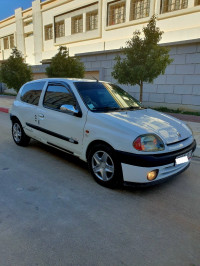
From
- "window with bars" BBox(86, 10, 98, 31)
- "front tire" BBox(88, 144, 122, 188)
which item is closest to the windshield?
"front tire" BBox(88, 144, 122, 188)

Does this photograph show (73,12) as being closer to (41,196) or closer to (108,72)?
(108,72)

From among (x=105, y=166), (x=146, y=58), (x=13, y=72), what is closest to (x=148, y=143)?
(x=105, y=166)

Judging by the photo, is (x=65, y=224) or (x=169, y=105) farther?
(x=169, y=105)

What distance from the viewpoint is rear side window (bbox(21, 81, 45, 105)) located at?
452 centimetres

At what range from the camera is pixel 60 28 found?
61.6 ft

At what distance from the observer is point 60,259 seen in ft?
6.24

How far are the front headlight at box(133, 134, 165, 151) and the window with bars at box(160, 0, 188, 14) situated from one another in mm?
11260

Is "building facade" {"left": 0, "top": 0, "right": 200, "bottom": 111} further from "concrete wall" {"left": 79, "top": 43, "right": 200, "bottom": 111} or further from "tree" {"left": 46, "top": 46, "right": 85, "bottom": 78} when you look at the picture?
"tree" {"left": 46, "top": 46, "right": 85, "bottom": 78}

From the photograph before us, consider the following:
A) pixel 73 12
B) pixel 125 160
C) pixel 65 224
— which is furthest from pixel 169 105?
pixel 73 12

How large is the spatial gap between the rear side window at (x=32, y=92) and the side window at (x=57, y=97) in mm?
339

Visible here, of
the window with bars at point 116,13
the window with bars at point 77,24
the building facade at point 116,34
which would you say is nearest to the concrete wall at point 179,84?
the building facade at point 116,34

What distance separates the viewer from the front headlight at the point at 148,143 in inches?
111

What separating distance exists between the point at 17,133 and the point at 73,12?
15.4 metres

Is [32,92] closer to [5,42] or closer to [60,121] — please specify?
[60,121]
